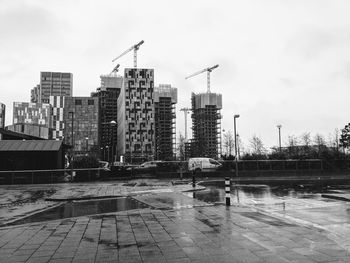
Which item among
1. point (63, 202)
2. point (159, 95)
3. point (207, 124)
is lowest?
point (63, 202)

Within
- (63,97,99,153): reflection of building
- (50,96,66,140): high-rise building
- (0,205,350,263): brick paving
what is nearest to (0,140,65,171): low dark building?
(0,205,350,263): brick paving

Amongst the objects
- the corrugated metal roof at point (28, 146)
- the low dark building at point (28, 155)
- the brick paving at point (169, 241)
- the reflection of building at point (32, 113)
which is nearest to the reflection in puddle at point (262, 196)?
the brick paving at point (169, 241)

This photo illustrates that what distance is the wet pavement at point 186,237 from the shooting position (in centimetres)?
577

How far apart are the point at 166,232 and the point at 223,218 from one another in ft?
7.75

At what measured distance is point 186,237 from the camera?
282 inches

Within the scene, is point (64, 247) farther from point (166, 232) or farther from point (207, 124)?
point (207, 124)

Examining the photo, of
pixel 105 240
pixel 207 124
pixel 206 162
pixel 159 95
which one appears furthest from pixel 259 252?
pixel 159 95

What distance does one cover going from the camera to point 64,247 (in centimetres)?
645

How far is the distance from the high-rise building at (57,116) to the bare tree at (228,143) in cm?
12284

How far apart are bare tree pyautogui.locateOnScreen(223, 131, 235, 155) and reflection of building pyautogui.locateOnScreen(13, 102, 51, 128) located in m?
131

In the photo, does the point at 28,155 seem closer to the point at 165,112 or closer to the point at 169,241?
the point at 169,241

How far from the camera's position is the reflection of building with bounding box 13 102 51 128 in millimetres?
176875

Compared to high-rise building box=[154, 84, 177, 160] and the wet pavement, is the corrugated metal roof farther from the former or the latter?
high-rise building box=[154, 84, 177, 160]

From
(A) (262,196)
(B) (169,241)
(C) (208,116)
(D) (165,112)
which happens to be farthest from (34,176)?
(D) (165,112)
